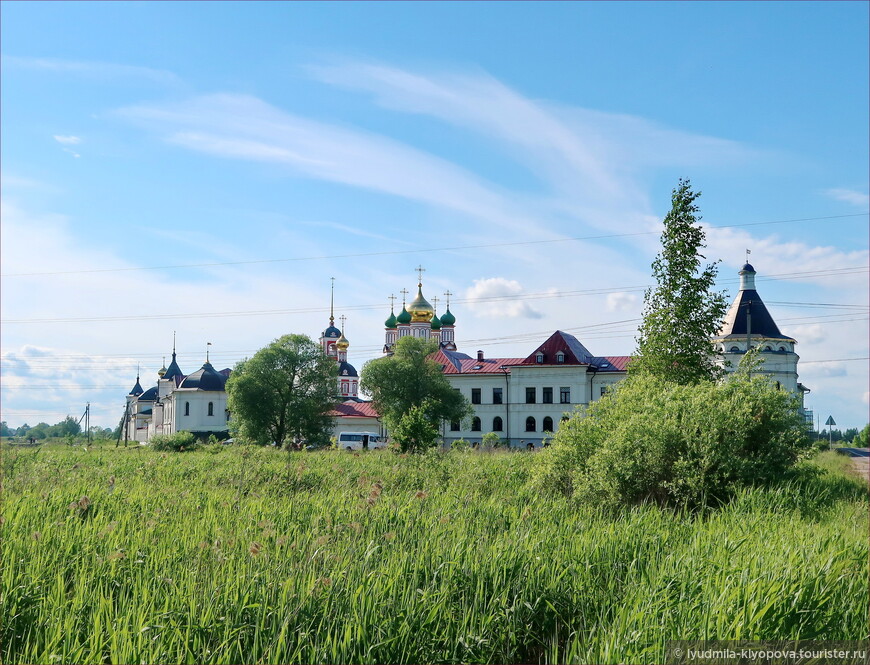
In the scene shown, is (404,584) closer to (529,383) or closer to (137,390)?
(529,383)

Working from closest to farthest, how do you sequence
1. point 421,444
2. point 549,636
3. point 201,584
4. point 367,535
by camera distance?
point 201,584, point 549,636, point 367,535, point 421,444

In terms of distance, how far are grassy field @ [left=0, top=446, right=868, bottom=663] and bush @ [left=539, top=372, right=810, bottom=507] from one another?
1960mm

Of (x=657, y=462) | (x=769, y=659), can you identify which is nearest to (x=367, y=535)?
(x=769, y=659)

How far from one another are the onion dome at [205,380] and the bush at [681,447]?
7233cm

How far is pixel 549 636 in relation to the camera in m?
6.74

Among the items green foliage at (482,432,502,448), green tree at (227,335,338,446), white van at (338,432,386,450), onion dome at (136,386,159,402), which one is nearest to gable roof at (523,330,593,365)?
green foliage at (482,432,502,448)

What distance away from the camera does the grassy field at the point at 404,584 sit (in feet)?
18.5

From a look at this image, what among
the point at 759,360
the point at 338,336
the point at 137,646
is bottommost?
the point at 137,646

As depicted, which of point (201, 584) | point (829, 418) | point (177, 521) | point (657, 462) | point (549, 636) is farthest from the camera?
point (829, 418)

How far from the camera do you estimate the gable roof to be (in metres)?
62.4

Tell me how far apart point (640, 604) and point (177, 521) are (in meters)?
5.90

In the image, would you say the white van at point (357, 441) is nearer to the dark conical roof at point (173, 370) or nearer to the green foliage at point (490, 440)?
the green foliage at point (490, 440)

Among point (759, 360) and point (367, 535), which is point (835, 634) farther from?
point (759, 360)

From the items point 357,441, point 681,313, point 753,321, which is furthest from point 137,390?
point 681,313
